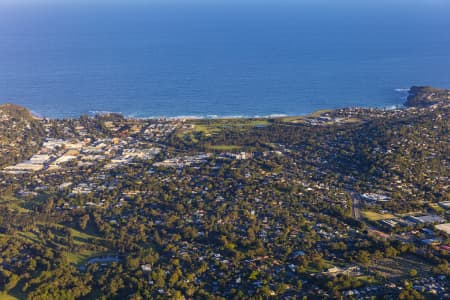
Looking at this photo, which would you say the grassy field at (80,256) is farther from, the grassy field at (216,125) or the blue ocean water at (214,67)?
the blue ocean water at (214,67)

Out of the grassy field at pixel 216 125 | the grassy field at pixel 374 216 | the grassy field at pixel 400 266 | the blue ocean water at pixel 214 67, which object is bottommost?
the grassy field at pixel 400 266

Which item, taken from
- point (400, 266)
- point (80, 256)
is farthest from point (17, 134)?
point (400, 266)

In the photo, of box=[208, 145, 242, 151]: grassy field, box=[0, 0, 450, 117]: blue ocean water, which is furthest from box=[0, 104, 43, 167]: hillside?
box=[208, 145, 242, 151]: grassy field

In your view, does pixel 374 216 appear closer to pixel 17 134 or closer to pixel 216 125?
pixel 216 125

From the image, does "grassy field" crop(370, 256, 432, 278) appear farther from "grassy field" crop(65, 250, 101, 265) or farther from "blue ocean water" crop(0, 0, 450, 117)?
"blue ocean water" crop(0, 0, 450, 117)

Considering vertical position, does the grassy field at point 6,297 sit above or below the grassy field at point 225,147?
below

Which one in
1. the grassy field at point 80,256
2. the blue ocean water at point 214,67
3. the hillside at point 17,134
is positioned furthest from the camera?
the blue ocean water at point 214,67

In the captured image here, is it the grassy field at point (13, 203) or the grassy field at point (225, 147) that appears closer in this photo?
the grassy field at point (13, 203)

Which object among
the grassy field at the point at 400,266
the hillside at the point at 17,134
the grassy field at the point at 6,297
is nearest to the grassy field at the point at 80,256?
the grassy field at the point at 6,297

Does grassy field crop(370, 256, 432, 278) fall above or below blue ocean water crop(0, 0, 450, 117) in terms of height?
below
